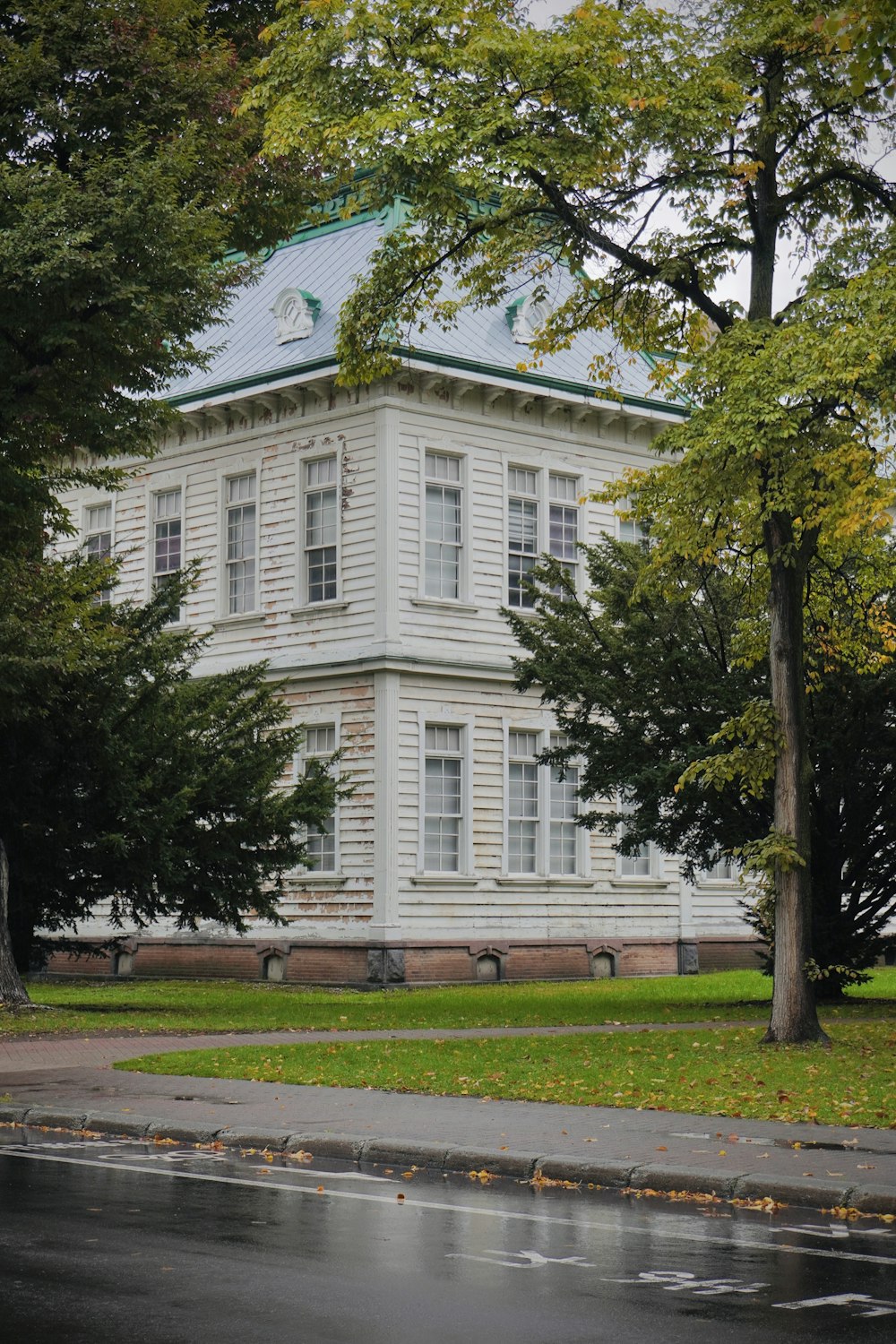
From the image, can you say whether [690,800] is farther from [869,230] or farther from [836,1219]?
[836,1219]

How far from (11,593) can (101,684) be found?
2.39 m

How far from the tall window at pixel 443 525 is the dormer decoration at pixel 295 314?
3.60 metres

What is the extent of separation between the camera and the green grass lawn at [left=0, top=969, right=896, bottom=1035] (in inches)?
832

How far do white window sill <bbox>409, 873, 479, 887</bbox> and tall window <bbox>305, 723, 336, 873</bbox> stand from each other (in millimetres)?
1602

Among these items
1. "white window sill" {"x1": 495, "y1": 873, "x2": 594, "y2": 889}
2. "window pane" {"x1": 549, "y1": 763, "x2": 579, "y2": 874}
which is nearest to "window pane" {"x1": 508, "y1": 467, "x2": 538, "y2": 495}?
"window pane" {"x1": 549, "y1": 763, "x2": 579, "y2": 874}

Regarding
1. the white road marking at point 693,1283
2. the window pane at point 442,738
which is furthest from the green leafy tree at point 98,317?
the white road marking at point 693,1283

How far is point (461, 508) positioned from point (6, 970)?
→ 42.4ft

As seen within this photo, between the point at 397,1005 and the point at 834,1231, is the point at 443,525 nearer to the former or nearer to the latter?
the point at 397,1005

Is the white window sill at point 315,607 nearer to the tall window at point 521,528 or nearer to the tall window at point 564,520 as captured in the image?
the tall window at point 521,528

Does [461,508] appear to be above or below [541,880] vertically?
above

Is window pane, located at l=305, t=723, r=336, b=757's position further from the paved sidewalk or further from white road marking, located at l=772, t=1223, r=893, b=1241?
white road marking, located at l=772, t=1223, r=893, b=1241

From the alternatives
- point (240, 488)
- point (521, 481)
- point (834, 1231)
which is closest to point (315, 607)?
point (240, 488)

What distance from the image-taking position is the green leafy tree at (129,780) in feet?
73.5

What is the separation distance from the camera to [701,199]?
1869 cm
